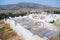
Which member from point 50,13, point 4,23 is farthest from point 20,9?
point 50,13

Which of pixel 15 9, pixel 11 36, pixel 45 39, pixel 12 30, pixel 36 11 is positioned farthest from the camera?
pixel 36 11

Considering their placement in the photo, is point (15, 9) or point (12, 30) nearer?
point (12, 30)

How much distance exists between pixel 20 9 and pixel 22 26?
1.82 ft

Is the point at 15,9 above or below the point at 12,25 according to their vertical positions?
above

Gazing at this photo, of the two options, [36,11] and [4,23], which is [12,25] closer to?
[4,23]

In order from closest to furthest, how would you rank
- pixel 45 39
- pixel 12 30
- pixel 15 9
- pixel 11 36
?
pixel 45 39 < pixel 11 36 < pixel 12 30 < pixel 15 9

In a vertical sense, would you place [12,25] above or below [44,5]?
below

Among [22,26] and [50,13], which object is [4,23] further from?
[50,13]

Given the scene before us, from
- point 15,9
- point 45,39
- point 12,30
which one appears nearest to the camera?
point 45,39

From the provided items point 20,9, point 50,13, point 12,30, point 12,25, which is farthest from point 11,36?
point 50,13

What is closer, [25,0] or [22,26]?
[22,26]

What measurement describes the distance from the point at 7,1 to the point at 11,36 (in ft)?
3.68

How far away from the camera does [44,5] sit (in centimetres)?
453

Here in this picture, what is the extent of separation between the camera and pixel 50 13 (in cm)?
516
